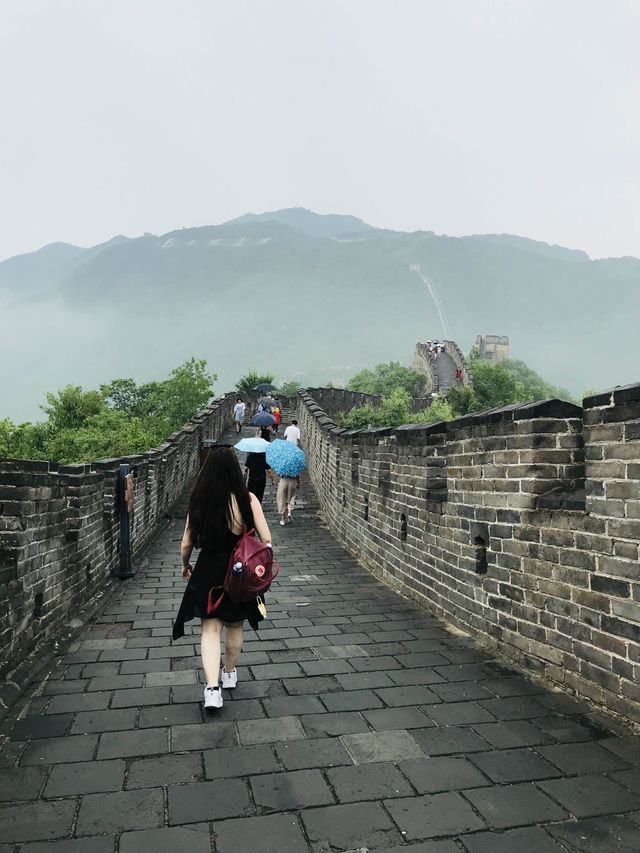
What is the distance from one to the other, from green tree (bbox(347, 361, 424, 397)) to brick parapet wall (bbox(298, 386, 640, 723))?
1844 inches

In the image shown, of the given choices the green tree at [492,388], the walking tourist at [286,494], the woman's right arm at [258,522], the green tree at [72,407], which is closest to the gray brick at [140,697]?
the woman's right arm at [258,522]

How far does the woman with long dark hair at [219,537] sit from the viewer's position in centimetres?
370

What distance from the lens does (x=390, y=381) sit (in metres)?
57.2

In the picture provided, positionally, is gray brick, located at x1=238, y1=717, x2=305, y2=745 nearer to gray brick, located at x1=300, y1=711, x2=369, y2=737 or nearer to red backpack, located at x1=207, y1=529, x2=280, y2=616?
gray brick, located at x1=300, y1=711, x2=369, y2=737

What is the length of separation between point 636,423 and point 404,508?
12.0ft

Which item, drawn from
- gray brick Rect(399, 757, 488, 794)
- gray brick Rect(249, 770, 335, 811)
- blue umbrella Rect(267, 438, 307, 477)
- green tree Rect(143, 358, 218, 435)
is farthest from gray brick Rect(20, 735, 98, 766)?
green tree Rect(143, 358, 218, 435)

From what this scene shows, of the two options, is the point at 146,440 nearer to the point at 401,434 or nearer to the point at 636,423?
the point at 401,434

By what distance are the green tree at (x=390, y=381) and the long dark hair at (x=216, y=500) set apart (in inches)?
1925

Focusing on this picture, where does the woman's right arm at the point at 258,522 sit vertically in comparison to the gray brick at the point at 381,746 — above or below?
above

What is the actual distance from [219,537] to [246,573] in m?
0.26

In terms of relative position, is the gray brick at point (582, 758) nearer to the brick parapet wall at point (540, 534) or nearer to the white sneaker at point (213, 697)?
the brick parapet wall at point (540, 534)

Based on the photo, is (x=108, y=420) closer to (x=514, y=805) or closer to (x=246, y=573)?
(x=246, y=573)

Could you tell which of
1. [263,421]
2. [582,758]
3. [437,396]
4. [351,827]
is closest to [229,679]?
[351,827]

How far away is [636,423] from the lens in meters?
3.26
